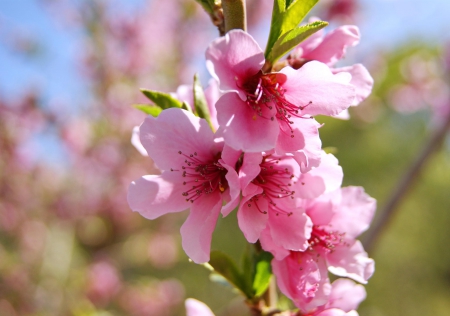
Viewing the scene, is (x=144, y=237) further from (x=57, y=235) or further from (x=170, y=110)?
(x=170, y=110)

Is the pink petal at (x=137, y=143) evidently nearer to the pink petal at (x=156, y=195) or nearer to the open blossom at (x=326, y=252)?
the pink petal at (x=156, y=195)

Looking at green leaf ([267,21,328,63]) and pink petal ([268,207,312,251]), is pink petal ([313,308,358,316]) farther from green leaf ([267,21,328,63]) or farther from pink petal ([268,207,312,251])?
green leaf ([267,21,328,63])

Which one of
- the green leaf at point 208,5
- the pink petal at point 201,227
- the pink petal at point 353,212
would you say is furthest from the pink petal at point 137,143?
the pink petal at point 353,212

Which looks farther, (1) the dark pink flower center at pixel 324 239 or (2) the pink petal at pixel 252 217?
(1) the dark pink flower center at pixel 324 239

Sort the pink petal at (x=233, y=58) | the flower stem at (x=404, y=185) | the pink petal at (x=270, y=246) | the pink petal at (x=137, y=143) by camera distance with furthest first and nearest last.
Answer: the flower stem at (x=404, y=185) < the pink petal at (x=137, y=143) < the pink petal at (x=270, y=246) < the pink petal at (x=233, y=58)

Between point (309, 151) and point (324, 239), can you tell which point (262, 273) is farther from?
point (309, 151)

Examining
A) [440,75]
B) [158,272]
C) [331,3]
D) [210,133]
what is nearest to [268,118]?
[210,133]

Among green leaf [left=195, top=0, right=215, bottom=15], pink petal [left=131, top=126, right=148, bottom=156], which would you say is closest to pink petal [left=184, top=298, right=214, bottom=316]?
pink petal [left=131, top=126, right=148, bottom=156]
